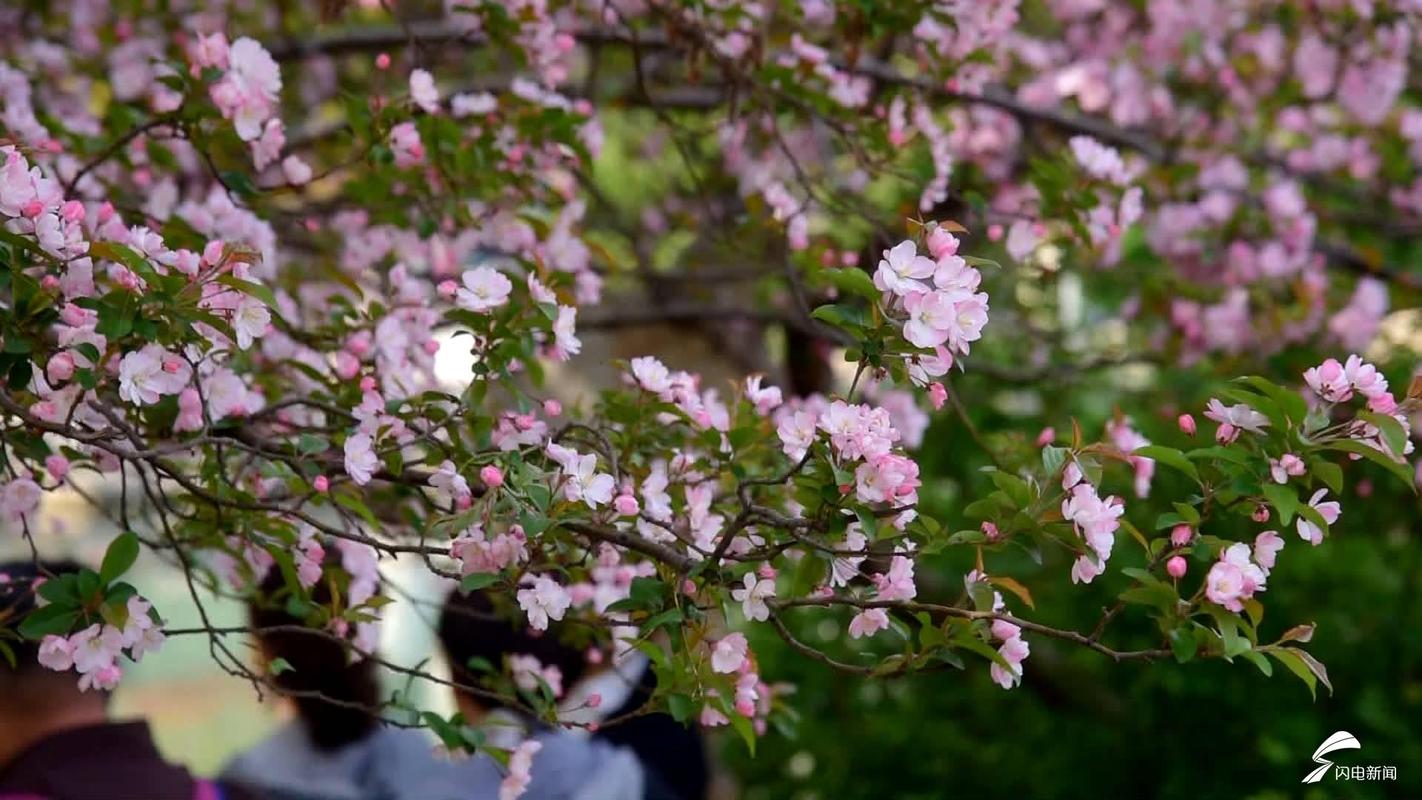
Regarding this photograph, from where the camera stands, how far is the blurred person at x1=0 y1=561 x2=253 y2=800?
199 cm

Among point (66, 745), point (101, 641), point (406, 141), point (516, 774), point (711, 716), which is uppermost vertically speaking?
point (406, 141)

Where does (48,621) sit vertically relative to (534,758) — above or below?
above

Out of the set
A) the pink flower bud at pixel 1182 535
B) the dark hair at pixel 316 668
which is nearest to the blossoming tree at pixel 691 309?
the pink flower bud at pixel 1182 535

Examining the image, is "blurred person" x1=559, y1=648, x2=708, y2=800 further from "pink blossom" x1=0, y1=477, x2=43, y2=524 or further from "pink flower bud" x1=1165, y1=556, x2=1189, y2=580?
"pink flower bud" x1=1165, y1=556, x2=1189, y2=580

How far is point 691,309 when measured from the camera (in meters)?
3.61

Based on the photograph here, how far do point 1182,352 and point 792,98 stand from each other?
56.3 inches

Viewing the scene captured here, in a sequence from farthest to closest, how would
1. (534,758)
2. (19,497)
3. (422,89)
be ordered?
(534,758) < (422,89) < (19,497)

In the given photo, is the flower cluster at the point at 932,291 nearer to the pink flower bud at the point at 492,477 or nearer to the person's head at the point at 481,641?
the pink flower bud at the point at 492,477

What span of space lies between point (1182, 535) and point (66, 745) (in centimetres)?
138

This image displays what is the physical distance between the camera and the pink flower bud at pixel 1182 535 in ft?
5.13

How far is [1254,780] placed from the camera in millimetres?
A: 3939

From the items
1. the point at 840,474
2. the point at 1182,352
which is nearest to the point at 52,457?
the point at 840,474

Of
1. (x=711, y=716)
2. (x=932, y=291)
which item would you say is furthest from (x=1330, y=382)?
(x=711, y=716)

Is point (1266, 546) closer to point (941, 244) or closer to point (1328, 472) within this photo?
point (1328, 472)
